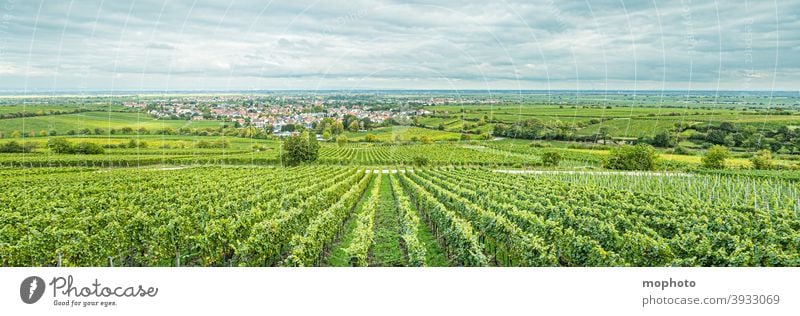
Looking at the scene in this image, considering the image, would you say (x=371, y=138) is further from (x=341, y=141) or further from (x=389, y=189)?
(x=389, y=189)

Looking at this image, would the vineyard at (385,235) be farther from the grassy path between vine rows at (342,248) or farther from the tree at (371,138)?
the tree at (371,138)

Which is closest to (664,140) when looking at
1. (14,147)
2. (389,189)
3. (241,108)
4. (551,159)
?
(551,159)

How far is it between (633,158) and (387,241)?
3610cm

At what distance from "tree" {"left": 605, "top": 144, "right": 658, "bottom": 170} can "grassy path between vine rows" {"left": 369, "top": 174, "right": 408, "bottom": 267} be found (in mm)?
30243

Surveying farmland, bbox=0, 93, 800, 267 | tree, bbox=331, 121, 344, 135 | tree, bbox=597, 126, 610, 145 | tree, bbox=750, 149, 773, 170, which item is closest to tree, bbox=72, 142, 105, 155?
farmland, bbox=0, 93, 800, 267

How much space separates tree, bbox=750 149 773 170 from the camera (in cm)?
4153

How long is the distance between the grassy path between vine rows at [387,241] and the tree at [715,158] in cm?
3534

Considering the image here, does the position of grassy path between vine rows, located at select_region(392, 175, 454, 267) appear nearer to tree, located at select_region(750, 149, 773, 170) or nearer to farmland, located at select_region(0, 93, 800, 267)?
farmland, located at select_region(0, 93, 800, 267)

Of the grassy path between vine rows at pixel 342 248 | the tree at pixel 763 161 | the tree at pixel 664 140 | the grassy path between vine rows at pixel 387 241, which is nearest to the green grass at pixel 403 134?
the tree at pixel 664 140

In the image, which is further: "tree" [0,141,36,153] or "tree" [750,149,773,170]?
"tree" [750,149,773,170]

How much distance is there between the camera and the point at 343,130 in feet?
151

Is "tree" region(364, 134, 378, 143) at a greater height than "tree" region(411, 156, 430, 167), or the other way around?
"tree" region(364, 134, 378, 143)

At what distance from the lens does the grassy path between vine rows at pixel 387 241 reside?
11962mm

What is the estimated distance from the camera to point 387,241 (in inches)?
565
